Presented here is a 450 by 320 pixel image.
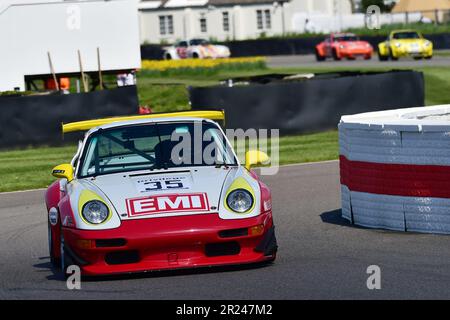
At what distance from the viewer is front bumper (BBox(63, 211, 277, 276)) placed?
8.81 meters

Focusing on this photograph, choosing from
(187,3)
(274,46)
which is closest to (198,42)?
(274,46)

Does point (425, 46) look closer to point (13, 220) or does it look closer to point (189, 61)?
point (189, 61)

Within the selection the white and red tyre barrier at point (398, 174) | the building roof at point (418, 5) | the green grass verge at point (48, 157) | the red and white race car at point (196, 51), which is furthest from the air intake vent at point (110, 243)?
the building roof at point (418, 5)

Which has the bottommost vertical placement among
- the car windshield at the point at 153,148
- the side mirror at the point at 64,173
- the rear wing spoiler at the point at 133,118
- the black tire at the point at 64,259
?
the black tire at the point at 64,259

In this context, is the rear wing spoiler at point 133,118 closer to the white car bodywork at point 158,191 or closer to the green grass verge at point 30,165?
the white car bodywork at point 158,191

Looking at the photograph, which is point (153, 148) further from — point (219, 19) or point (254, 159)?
point (219, 19)

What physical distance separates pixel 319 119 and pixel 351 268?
15.8 meters

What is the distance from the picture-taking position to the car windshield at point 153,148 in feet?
32.7

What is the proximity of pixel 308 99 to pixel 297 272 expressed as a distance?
615 inches

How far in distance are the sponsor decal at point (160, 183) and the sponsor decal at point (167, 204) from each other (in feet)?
0.43

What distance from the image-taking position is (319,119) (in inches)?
973

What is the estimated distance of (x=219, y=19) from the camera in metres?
88.1
